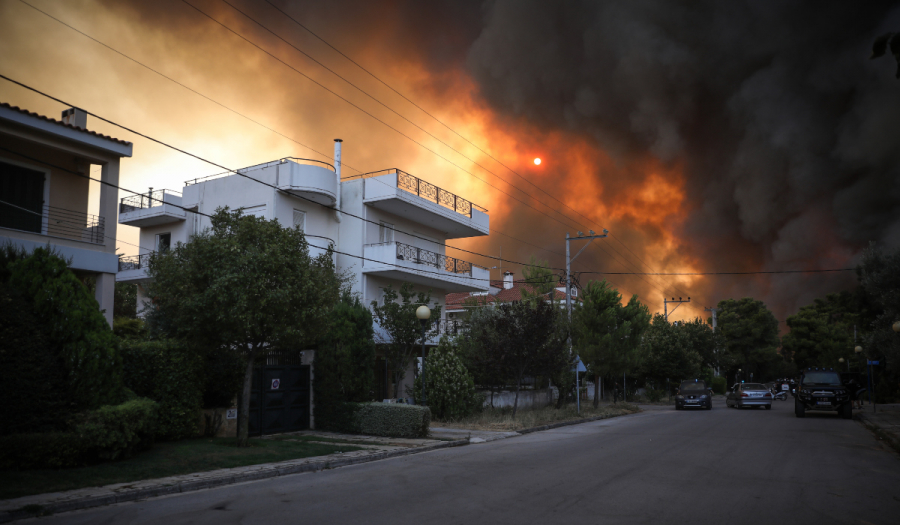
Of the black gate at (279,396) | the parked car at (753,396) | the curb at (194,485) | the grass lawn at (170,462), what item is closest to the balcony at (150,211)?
the black gate at (279,396)

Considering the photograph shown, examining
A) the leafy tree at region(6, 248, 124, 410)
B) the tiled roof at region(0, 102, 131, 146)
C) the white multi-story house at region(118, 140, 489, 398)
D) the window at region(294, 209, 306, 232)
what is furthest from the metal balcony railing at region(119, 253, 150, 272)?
the leafy tree at region(6, 248, 124, 410)

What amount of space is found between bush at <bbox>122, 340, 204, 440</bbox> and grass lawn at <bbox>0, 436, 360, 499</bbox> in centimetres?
43

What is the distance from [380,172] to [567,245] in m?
11.3

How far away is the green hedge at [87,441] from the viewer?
385 inches

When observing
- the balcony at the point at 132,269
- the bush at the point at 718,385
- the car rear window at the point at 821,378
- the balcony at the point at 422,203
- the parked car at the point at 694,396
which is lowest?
the bush at the point at 718,385

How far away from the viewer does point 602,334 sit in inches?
1315

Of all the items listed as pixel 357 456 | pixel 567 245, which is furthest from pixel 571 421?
pixel 357 456

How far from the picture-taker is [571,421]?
2484cm

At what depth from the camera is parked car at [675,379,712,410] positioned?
113 feet

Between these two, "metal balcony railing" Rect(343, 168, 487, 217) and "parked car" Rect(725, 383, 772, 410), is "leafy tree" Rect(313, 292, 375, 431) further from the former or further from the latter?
"parked car" Rect(725, 383, 772, 410)

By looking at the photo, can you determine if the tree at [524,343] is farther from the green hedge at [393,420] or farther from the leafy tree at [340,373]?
the green hedge at [393,420]

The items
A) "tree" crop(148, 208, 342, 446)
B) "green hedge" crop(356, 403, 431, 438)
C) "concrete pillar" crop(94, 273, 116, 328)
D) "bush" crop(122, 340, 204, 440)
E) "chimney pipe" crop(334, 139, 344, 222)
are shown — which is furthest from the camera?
"chimney pipe" crop(334, 139, 344, 222)

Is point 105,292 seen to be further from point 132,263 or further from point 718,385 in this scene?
point 718,385

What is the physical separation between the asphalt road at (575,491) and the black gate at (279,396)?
17.6 ft
